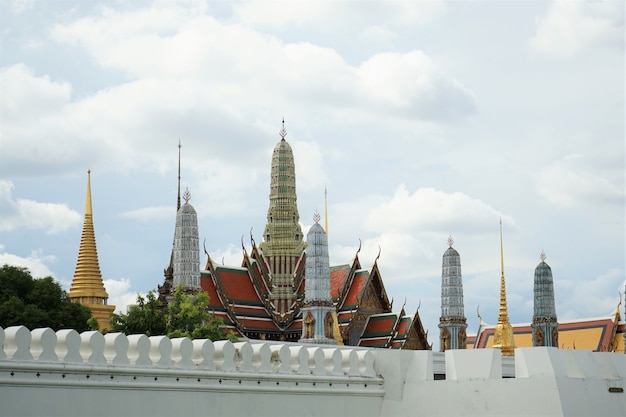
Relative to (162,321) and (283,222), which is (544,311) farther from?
(162,321)

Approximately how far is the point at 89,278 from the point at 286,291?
353 inches

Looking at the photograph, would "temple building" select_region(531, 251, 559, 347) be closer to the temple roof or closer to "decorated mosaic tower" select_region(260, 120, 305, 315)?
the temple roof

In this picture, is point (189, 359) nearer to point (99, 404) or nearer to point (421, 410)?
point (99, 404)

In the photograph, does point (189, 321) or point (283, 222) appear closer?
point (189, 321)

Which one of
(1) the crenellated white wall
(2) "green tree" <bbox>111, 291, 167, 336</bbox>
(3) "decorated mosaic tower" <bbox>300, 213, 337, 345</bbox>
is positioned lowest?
(1) the crenellated white wall

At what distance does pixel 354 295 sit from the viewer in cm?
5222

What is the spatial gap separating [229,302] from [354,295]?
5.74 meters

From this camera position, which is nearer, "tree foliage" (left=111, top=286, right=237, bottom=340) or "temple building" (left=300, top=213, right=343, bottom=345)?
"tree foliage" (left=111, top=286, right=237, bottom=340)

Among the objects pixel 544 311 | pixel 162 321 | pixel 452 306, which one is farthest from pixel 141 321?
pixel 544 311

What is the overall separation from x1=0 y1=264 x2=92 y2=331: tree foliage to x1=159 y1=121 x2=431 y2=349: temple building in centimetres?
1264

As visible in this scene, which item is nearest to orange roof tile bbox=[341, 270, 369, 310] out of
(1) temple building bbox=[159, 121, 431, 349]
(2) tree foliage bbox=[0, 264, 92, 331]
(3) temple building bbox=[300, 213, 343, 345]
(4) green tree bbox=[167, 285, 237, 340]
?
(1) temple building bbox=[159, 121, 431, 349]

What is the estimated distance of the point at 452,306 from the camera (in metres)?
50.4

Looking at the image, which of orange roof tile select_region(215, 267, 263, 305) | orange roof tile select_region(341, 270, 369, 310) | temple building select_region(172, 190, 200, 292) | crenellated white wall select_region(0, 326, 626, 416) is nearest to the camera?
crenellated white wall select_region(0, 326, 626, 416)

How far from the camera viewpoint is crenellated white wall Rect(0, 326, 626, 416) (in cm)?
1262
